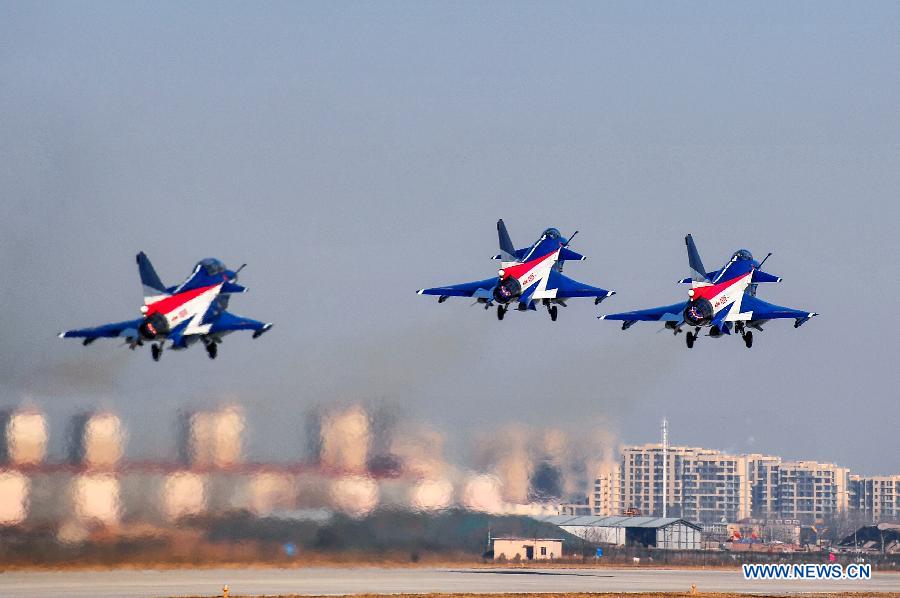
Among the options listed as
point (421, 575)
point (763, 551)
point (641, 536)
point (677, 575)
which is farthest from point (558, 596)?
point (763, 551)

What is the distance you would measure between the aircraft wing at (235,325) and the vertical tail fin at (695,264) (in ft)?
85.6

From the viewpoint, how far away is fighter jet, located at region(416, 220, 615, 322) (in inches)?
3233

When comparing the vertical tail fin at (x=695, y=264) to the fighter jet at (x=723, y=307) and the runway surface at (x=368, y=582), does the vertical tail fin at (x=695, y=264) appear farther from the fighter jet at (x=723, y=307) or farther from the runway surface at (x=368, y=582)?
the runway surface at (x=368, y=582)

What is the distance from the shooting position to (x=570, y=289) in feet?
281

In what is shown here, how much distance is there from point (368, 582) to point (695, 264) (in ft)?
91.9

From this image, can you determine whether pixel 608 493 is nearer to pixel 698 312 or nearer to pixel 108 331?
pixel 698 312

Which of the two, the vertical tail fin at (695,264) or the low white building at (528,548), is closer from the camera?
the vertical tail fin at (695,264)

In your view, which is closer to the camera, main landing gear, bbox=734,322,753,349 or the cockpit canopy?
the cockpit canopy

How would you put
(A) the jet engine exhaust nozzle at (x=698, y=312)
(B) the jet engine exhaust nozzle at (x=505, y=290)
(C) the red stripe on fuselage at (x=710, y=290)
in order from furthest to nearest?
(B) the jet engine exhaust nozzle at (x=505, y=290)
(C) the red stripe on fuselage at (x=710, y=290)
(A) the jet engine exhaust nozzle at (x=698, y=312)

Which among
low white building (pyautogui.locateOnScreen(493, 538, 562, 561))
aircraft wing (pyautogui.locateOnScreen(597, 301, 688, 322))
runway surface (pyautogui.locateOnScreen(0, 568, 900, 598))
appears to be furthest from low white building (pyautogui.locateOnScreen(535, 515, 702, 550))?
aircraft wing (pyautogui.locateOnScreen(597, 301, 688, 322))

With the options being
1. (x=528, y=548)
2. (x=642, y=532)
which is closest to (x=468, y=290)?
(x=528, y=548)

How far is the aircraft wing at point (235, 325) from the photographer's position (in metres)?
68.2

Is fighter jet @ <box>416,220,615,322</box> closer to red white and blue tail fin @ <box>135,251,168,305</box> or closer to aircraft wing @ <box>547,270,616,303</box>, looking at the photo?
aircraft wing @ <box>547,270,616,303</box>

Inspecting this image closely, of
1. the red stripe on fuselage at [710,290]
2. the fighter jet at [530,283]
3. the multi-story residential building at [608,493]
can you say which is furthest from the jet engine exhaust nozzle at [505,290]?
the multi-story residential building at [608,493]
